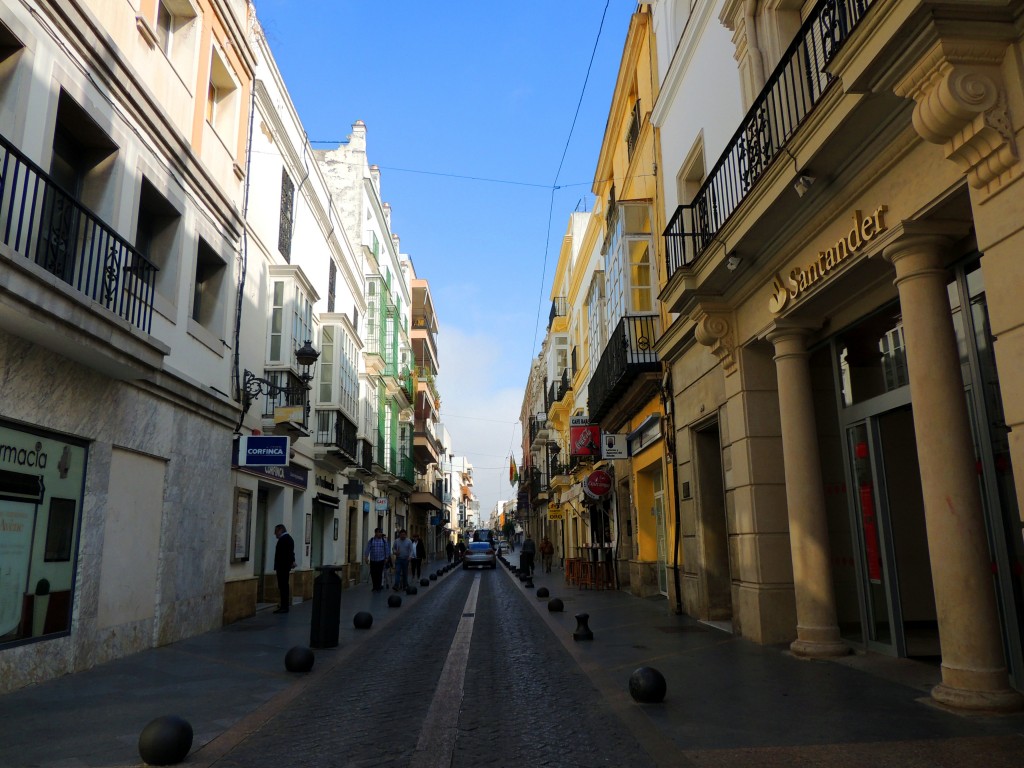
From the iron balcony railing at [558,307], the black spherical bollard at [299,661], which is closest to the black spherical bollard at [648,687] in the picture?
the black spherical bollard at [299,661]

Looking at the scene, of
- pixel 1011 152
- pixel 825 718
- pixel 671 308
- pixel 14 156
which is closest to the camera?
pixel 1011 152

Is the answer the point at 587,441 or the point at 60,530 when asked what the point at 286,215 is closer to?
the point at 60,530

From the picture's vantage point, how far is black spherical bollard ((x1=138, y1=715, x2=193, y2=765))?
4750 mm

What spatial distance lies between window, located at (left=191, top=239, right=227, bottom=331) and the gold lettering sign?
9.25 metres

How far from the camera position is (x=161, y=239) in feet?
37.7

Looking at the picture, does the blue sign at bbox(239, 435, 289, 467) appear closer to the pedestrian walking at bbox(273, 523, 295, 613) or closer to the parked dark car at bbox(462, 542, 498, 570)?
the pedestrian walking at bbox(273, 523, 295, 613)

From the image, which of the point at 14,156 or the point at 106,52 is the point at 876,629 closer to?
the point at 14,156

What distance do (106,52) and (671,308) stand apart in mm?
8215

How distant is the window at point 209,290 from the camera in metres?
13.2

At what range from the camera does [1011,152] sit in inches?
196

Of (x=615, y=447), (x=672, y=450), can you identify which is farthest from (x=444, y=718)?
(x=615, y=447)

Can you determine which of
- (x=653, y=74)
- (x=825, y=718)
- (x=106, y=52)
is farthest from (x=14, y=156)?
(x=653, y=74)

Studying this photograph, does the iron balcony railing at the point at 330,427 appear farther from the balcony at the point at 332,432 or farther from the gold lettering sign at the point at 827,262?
the gold lettering sign at the point at 827,262

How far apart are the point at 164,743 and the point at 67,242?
554cm
